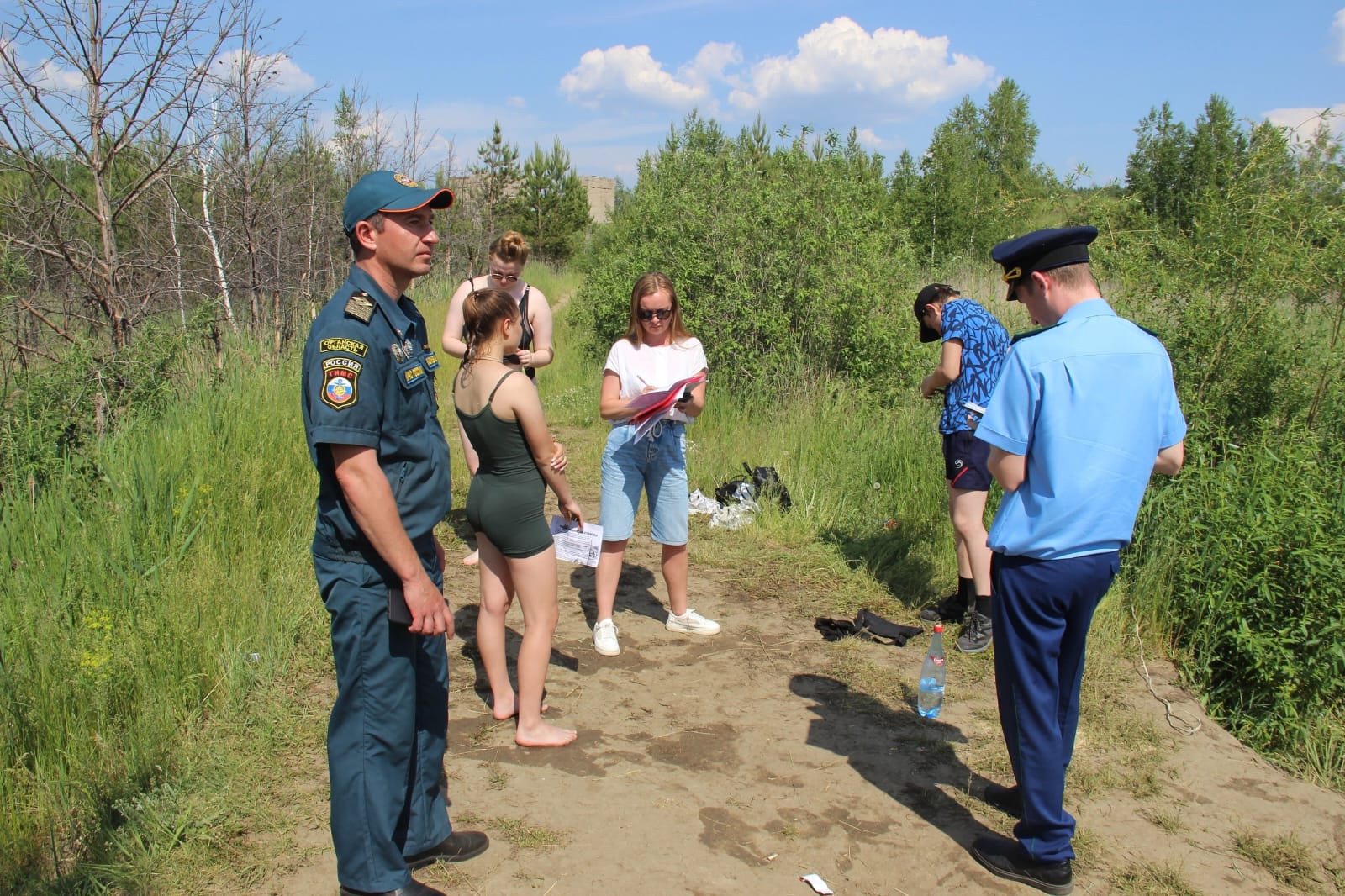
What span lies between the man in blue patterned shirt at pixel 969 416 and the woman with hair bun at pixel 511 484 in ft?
7.36

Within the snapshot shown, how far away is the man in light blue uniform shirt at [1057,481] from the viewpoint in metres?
2.80

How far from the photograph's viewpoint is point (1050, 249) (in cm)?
290

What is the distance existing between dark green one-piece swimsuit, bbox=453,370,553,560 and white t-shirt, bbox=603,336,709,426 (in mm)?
1126

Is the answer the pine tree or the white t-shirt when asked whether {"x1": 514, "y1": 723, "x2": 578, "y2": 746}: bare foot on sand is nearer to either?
the white t-shirt

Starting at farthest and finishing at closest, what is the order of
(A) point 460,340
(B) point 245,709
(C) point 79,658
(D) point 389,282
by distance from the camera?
1. (A) point 460,340
2. (B) point 245,709
3. (C) point 79,658
4. (D) point 389,282

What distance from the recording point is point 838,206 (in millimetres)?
9523

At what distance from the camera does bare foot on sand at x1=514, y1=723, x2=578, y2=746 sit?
3.82 meters

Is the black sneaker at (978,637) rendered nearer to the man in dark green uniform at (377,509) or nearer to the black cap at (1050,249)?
the black cap at (1050,249)

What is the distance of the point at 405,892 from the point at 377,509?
1.18 metres

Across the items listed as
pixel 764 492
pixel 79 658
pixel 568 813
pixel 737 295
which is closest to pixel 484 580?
pixel 568 813

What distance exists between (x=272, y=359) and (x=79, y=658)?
4776 millimetres

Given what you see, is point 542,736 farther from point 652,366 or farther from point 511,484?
point 652,366

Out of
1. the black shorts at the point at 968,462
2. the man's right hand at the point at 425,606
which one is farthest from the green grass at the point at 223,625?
the man's right hand at the point at 425,606

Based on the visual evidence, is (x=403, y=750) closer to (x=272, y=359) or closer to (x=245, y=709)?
(x=245, y=709)
